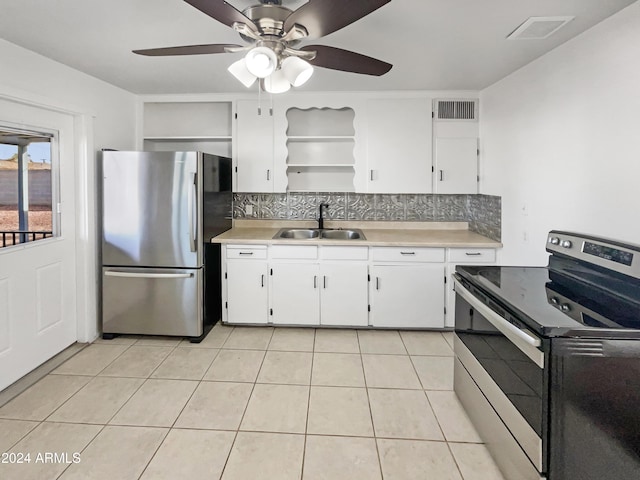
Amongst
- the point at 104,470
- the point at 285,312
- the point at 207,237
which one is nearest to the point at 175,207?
the point at 207,237

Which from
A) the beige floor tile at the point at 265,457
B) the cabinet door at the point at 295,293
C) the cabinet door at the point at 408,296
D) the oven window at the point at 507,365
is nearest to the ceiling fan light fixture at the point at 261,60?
the oven window at the point at 507,365

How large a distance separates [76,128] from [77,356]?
5.84 feet

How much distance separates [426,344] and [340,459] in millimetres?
1594

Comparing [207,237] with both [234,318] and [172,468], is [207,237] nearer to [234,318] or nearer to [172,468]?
[234,318]

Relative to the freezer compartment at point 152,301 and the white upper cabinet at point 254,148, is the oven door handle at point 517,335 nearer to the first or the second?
the freezer compartment at point 152,301

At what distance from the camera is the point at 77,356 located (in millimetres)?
3055

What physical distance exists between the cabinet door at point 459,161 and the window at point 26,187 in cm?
328

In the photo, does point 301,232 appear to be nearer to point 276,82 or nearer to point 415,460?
point 276,82

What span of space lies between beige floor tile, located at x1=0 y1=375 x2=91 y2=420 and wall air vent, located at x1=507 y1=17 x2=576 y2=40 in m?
3.44

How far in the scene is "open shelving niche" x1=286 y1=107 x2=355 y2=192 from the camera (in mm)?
4141

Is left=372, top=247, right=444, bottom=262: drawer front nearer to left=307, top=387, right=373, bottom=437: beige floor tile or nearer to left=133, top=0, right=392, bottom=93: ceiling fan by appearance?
left=307, top=387, right=373, bottom=437: beige floor tile

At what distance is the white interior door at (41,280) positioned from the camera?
2586mm

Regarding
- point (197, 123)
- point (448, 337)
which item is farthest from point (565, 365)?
point (197, 123)

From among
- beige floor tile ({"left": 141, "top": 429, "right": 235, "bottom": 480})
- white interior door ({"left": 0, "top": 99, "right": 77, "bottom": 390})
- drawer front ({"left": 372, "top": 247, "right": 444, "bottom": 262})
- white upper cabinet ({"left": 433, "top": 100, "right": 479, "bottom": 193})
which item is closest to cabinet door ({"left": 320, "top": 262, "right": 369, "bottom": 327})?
drawer front ({"left": 372, "top": 247, "right": 444, "bottom": 262})
